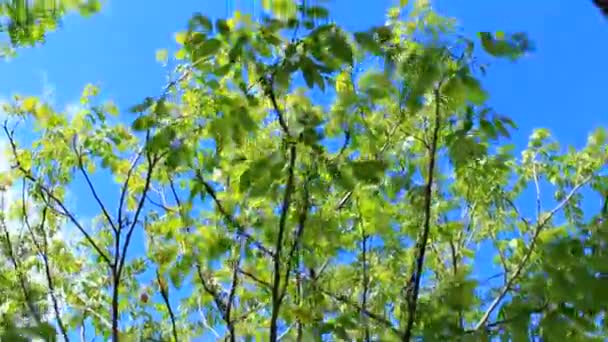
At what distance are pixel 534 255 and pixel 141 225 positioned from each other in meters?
2.44

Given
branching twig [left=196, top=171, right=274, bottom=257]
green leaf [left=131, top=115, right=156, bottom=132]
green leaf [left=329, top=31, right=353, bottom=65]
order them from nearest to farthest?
green leaf [left=329, top=31, right=353, bottom=65], green leaf [left=131, top=115, right=156, bottom=132], branching twig [left=196, top=171, right=274, bottom=257]

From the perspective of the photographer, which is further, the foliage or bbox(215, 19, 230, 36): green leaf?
bbox(215, 19, 230, 36): green leaf

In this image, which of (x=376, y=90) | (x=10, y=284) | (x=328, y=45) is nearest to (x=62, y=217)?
(x=10, y=284)

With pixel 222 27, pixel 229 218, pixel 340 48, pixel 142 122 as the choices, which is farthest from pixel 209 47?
pixel 229 218

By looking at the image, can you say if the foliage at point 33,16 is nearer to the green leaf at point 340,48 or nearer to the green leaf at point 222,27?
the green leaf at point 222,27

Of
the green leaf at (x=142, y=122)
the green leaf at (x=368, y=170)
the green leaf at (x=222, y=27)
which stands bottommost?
the green leaf at (x=368, y=170)

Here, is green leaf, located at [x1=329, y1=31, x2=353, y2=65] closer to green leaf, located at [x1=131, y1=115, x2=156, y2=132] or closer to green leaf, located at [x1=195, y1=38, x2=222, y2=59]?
green leaf, located at [x1=195, y1=38, x2=222, y2=59]

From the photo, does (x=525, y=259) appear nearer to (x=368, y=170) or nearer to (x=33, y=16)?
(x=368, y=170)

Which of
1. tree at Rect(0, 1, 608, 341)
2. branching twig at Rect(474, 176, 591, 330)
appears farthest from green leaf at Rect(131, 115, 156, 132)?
branching twig at Rect(474, 176, 591, 330)

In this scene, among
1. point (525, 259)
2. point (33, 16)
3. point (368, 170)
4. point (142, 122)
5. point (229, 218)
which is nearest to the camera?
point (33, 16)

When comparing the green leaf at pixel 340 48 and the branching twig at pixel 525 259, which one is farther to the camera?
the branching twig at pixel 525 259

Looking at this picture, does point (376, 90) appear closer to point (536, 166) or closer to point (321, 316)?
point (321, 316)

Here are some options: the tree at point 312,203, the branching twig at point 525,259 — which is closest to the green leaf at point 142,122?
the tree at point 312,203

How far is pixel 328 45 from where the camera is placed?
2990 millimetres
